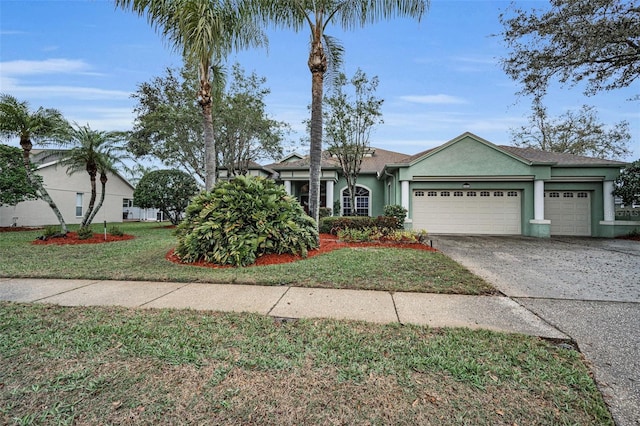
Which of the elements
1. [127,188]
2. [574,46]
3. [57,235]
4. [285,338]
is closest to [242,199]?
[285,338]

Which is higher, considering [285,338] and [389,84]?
[389,84]

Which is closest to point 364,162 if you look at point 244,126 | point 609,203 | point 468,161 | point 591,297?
point 468,161

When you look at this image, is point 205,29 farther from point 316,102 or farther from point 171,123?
point 171,123

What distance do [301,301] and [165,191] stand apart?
14.5 m

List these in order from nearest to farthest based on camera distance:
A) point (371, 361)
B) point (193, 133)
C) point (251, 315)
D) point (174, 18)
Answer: point (371, 361) → point (251, 315) → point (174, 18) → point (193, 133)

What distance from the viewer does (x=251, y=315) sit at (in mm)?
3408

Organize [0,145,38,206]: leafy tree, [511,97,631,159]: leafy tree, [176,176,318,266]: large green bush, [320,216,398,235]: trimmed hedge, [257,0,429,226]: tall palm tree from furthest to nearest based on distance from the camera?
[511,97,631,159]: leafy tree → [0,145,38,206]: leafy tree → [320,216,398,235]: trimmed hedge → [257,0,429,226]: tall palm tree → [176,176,318,266]: large green bush

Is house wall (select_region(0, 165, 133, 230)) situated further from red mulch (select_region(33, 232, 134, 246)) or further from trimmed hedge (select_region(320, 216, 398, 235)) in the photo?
trimmed hedge (select_region(320, 216, 398, 235))

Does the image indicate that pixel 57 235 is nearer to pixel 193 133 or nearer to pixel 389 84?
pixel 193 133

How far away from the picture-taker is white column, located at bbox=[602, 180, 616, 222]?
13258mm

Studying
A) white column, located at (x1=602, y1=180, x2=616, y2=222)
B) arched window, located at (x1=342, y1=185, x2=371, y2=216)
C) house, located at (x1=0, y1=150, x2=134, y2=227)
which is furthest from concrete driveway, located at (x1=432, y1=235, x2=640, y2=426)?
house, located at (x1=0, y1=150, x2=134, y2=227)

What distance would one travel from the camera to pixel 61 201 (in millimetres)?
19828

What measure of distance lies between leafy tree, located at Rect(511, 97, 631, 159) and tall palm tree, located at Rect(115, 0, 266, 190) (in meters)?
25.2

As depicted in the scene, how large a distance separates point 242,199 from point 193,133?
13.3 m
